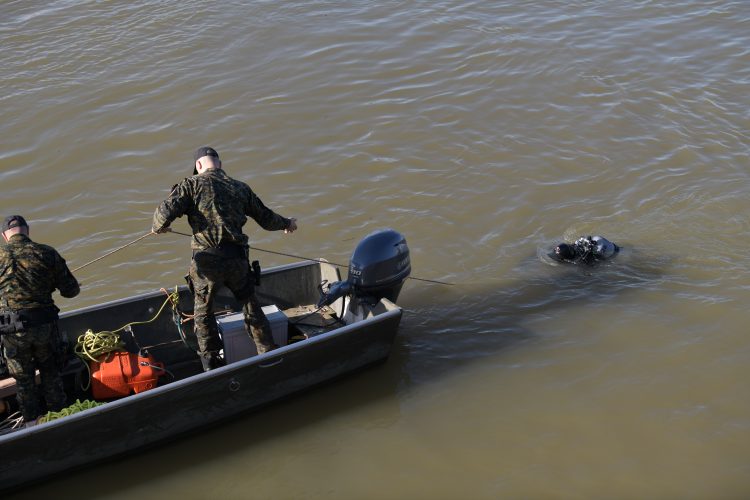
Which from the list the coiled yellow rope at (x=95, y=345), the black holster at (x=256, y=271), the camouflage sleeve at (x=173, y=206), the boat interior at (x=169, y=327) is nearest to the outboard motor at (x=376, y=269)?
the boat interior at (x=169, y=327)

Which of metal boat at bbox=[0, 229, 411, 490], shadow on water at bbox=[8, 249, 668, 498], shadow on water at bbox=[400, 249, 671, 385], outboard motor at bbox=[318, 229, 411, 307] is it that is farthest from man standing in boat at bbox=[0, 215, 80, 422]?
shadow on water at bbox=[400, 249, 671, 385]

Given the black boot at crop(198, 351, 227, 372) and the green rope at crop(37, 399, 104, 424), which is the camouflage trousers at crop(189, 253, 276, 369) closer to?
the black boot at crop(198, 351, 227, 372)

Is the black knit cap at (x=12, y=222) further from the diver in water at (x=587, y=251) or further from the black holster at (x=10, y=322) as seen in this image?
the diver in water at (x=587, y=251)

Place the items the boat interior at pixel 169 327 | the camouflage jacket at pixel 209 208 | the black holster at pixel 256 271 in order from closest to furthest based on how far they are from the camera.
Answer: the camouflage jacket at pixel 209 208
the boat interior at pixel 169 327
the black holster at pixel 256 271

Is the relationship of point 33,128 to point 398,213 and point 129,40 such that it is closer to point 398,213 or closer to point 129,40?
point 129,40

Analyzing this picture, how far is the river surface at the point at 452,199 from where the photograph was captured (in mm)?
6715

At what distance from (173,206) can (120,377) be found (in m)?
1.44

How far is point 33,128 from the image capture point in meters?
11.5

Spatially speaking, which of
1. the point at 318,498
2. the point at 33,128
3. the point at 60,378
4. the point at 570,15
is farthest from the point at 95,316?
the point at 570,15

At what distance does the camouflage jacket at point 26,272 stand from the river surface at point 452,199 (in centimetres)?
140

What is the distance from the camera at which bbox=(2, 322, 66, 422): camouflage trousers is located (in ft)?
20.9

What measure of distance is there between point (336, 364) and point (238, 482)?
1309 mm

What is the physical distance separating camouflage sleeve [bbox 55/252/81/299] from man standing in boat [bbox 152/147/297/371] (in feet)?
2.37

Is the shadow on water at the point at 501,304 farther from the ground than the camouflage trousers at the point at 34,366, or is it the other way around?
the camouflage trousers at the point at 34,366
